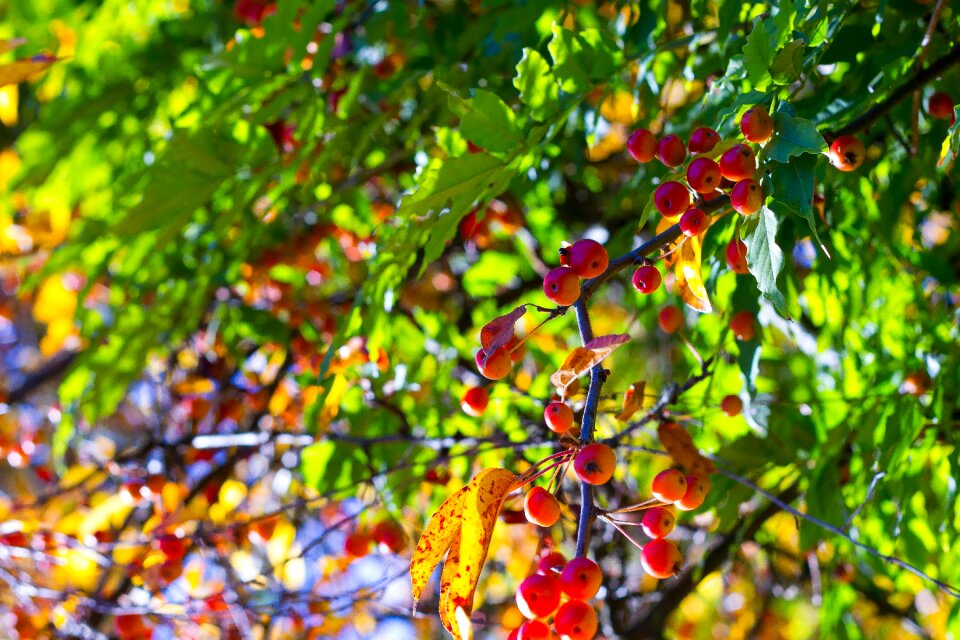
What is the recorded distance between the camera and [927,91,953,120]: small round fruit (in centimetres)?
145

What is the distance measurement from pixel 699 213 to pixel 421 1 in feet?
5.20

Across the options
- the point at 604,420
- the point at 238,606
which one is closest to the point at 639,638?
the point at 604,420

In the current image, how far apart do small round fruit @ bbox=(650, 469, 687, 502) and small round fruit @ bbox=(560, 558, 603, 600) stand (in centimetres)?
21

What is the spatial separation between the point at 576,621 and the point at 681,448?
19.6 inches

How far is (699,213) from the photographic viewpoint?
41.1 inches

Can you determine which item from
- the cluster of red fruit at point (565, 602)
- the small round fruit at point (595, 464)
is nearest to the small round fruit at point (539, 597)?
the cluster of red fruit at point (565, 602)

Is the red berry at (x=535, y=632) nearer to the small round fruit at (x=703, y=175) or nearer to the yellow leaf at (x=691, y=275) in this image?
the yellow leaf at (x=691, y=275)

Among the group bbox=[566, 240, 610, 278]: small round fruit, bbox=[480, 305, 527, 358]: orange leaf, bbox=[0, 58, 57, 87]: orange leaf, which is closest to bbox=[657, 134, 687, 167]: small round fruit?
bbox=[566, 240, 610, 278]: small round fruit

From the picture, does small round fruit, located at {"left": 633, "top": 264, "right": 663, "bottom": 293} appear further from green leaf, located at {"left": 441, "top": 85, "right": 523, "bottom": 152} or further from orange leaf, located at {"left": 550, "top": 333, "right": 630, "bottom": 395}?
green leaf, located at {"left": 441, "top": 85, "right": 523, "bottom": 152}

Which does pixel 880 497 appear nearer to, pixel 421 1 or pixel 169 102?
pixel 421 1

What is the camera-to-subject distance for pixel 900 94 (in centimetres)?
126

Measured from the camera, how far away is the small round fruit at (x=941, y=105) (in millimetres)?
1451

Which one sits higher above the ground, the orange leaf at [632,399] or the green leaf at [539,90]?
the green leaf at [539,90]

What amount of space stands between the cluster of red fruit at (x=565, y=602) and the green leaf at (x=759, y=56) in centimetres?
58
